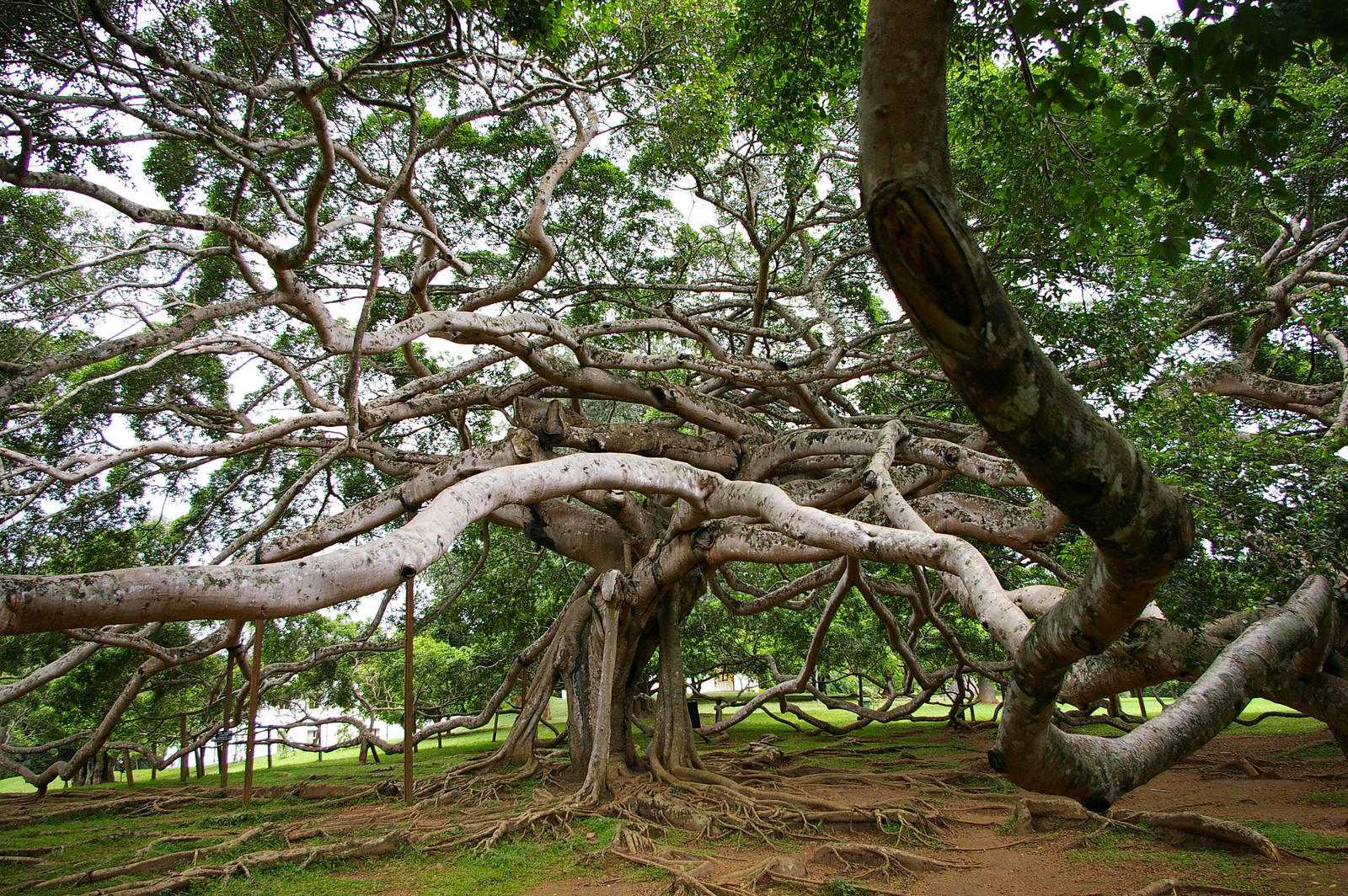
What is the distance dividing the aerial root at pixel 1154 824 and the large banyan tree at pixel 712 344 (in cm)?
133

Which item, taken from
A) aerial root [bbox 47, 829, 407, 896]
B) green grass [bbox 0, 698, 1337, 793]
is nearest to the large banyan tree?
green grass [bbox 0, 698, 1337, 793]

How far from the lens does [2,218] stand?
22.5 feet

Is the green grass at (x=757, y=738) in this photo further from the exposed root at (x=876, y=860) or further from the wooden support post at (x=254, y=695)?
the exposed root at (x=876, y=860)

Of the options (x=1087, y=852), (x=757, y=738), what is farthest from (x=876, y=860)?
(x=757, y=738)

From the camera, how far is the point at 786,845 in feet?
17.6

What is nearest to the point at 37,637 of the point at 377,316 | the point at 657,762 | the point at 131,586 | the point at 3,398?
the point at 377,316

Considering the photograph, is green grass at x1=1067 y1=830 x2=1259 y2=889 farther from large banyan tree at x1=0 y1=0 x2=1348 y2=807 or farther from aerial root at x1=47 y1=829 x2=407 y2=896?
aerial root at x1=47 y1=829 x2=407 y2=896

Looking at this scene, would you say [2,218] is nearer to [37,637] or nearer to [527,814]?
[37,637]

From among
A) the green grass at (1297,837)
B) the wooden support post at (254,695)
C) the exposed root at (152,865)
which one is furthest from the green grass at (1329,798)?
the exposed root at (152,865)

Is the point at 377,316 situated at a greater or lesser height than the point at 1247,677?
greater

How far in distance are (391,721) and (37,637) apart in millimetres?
6376

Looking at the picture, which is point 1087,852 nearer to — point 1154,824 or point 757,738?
point 1154,824

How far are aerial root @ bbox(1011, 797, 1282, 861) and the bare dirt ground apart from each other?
0.09ft

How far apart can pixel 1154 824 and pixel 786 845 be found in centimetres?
261
